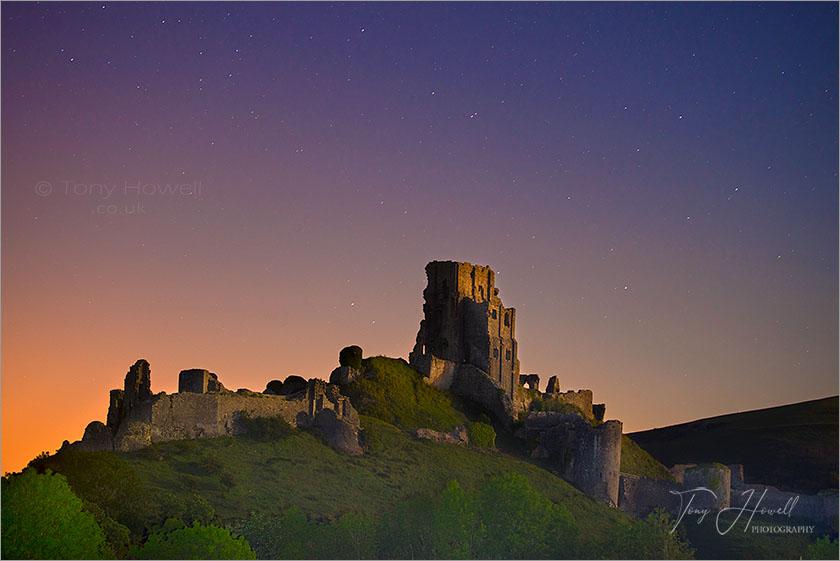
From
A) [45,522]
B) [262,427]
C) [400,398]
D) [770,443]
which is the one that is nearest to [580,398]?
[400,398]

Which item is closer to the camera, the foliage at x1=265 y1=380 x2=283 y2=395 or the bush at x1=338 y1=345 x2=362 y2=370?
the foliage at x1=265 y1=380 x2=283 y2=395

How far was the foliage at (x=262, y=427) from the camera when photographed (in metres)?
86.6

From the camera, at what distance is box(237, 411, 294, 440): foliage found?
86625 mm

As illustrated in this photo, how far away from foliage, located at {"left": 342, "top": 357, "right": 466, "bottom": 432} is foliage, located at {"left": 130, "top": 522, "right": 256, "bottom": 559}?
119 feet

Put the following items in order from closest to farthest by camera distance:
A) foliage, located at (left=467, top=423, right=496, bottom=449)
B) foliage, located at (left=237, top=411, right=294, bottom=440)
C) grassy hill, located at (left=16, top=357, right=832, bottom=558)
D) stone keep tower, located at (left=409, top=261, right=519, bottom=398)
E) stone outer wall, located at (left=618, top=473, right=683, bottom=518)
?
grassy hill, located at (left=16, top=357, right=832, bottom=558) → foliage, located at (left=237, top=411, right=294, bottom=440) → stone outer wall, located at (left=618, top=473, right=683, bottom=518) → foliage, located at (left=467, top=423, right=496, bottom=449) → stone keep tower, located at (left=409, top=261, right=519, bottom=398)

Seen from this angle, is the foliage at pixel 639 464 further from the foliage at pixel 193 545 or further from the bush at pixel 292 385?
the foliage at pixel 193 545

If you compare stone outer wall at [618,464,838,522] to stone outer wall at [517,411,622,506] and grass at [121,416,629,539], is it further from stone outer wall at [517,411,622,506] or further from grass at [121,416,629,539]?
grass at [121,416,629,539]

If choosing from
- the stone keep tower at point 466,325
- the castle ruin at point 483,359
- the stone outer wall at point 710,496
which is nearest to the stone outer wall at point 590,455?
the castle ruin at point 483,359

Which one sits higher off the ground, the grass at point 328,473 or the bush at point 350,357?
the bush at point 350,357

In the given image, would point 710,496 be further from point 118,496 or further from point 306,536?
point 118,496

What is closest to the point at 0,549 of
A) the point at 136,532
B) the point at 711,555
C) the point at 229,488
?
the point at 136,532

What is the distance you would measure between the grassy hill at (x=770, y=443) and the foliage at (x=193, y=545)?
82588mm

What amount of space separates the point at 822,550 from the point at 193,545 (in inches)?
2174

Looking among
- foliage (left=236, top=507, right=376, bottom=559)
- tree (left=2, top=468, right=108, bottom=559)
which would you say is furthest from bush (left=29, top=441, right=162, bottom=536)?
foliage (left=236, top=507, right=376, bottom=559)
